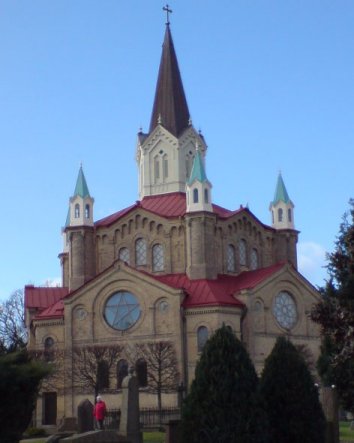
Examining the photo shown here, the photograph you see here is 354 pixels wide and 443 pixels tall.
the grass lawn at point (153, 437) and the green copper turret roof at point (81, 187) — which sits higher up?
the green copper turret roof at point (81, 187)

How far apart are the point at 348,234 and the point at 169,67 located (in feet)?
197

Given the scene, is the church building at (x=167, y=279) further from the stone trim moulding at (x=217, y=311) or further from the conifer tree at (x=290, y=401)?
the conifer tree at (x=290, y=401)

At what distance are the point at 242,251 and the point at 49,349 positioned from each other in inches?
707

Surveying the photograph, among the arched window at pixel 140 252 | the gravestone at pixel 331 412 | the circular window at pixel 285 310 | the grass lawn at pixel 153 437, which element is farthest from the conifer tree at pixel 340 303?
the arched window at pixel 140 252

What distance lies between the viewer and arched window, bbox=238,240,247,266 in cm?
8006

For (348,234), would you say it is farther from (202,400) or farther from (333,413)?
(333,413)

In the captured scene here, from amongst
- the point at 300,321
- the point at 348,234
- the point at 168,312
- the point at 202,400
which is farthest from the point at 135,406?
the point at 300,321

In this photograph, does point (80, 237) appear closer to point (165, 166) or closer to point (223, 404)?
point (165, 166)

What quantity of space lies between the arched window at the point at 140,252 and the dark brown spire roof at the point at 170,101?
36.1ft

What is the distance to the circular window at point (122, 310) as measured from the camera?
241 feet

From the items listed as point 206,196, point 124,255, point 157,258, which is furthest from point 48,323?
point 206,196

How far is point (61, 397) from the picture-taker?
73438 millimetres

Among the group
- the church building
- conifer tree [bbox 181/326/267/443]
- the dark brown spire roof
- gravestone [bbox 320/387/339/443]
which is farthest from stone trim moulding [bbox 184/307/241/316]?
conifer tree [bbox 181/326/267/443]

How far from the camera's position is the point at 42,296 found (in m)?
82.4
